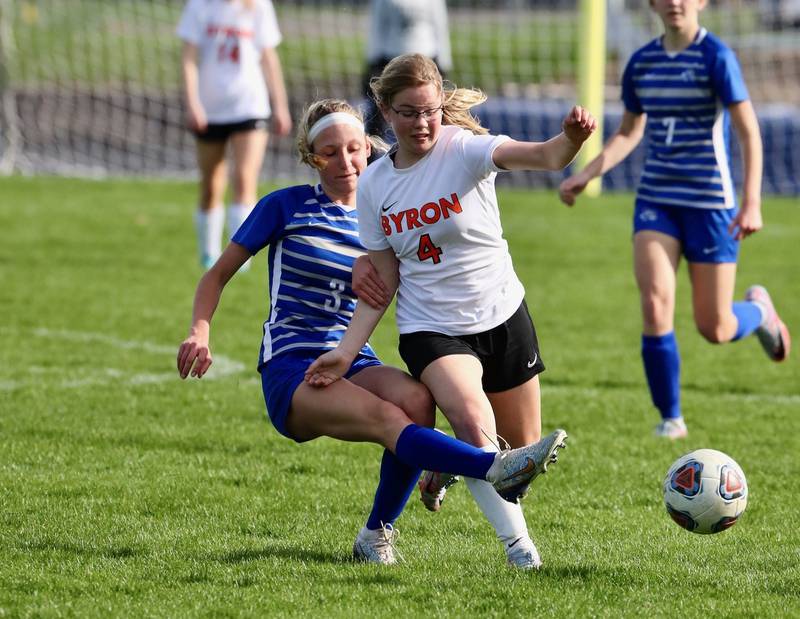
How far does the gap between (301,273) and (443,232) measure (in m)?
0.53

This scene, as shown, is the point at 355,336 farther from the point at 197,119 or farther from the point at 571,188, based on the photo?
the point at 197,119

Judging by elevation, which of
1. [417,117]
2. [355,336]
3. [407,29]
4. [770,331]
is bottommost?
[770,331]

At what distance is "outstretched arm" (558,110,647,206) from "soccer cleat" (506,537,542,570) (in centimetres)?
223

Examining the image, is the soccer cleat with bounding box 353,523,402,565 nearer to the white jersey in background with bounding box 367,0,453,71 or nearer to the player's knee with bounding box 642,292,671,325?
the player's knee with bounding box 642,292,671,325

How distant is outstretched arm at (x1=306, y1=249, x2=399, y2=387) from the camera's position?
437 cm

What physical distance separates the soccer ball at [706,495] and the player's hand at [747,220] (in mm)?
2044

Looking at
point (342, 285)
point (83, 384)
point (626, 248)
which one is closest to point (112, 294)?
point (83, 384)

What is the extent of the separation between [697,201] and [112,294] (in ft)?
15.9

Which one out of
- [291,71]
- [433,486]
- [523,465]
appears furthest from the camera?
[291,71]

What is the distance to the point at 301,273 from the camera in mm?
4645

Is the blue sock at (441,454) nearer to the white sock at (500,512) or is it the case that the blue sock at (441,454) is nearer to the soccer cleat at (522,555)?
the white sock at (500,512)

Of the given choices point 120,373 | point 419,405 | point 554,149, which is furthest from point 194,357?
point 120,373

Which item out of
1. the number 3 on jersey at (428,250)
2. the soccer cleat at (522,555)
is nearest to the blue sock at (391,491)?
the soccer cleat at (522,555)

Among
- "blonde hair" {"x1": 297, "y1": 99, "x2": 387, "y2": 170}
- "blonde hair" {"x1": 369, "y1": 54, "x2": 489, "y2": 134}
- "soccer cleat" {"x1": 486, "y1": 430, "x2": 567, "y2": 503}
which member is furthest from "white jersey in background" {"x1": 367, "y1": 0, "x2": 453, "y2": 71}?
"soccer cleat" {"x1": 486, "y1": 430, "x2": 567, "y2": 503}
